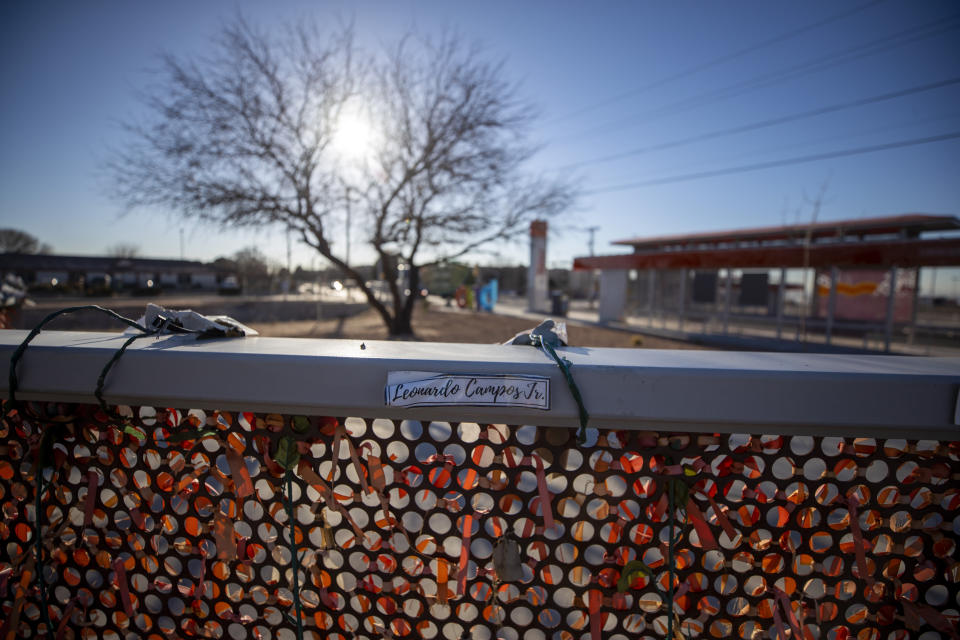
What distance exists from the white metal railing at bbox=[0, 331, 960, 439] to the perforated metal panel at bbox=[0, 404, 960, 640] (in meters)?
0.10

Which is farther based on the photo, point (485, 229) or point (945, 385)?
point (485, 229)

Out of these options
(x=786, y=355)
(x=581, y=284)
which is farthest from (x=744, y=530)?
(x=581, y=284)

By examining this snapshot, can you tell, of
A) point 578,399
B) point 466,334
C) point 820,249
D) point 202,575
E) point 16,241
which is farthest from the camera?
point 16,241

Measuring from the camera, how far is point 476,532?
1.12 metres

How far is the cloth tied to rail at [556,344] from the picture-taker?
960 millimetres

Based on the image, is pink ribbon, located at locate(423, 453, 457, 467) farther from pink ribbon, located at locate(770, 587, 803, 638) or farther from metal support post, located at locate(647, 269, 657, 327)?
metal support post, located at locate(647, 269, 657, 327)

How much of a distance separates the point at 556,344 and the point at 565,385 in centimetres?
25

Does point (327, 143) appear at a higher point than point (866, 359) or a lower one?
higher

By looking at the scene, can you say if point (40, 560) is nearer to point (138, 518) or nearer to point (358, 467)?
point (138, 518)

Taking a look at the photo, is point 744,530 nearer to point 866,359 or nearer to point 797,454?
point 797,454

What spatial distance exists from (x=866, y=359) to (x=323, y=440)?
1371 millimetres

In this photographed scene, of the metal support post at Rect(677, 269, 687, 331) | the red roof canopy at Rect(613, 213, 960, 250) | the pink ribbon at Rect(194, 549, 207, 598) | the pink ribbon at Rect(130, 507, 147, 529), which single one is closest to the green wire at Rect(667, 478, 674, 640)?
the pink ribbon at Rect(194, 549, 207, 598)

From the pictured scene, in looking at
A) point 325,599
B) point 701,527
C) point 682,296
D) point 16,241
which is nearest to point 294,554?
point 325,599

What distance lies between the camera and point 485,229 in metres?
15.5
